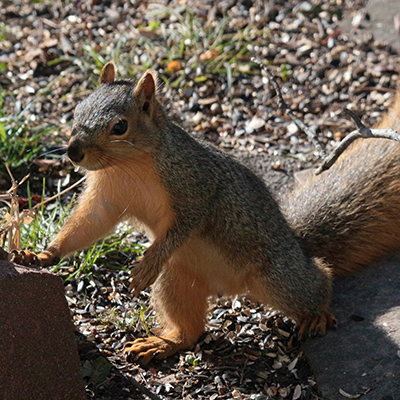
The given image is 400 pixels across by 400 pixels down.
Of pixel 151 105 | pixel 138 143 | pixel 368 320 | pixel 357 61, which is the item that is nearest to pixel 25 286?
pixel 138 143

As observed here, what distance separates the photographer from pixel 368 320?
3.35m

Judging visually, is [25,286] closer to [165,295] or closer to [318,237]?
[165,295]

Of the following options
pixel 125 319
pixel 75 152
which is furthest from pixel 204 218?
pixel 75 152

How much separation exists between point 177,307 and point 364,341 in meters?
0.90

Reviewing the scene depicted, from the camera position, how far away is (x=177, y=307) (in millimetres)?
3477

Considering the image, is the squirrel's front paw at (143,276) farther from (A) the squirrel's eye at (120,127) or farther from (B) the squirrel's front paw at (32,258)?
(A) the squirrel's eye at (120,127)

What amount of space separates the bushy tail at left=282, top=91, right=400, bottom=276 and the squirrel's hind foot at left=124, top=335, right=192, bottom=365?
2.72ft

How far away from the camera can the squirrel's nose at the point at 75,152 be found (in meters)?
2.79

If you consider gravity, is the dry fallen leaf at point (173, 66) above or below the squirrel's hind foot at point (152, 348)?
above

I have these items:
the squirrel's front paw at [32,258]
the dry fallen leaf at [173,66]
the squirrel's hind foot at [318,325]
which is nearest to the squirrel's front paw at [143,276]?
the squirrel's front paw at [32,258]

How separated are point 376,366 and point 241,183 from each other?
42.0 inches

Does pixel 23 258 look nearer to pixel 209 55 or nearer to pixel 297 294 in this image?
pixel 297 294

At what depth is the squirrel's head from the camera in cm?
284

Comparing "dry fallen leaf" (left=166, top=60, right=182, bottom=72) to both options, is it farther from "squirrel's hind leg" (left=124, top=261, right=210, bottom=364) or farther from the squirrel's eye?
the squirrel's eye
